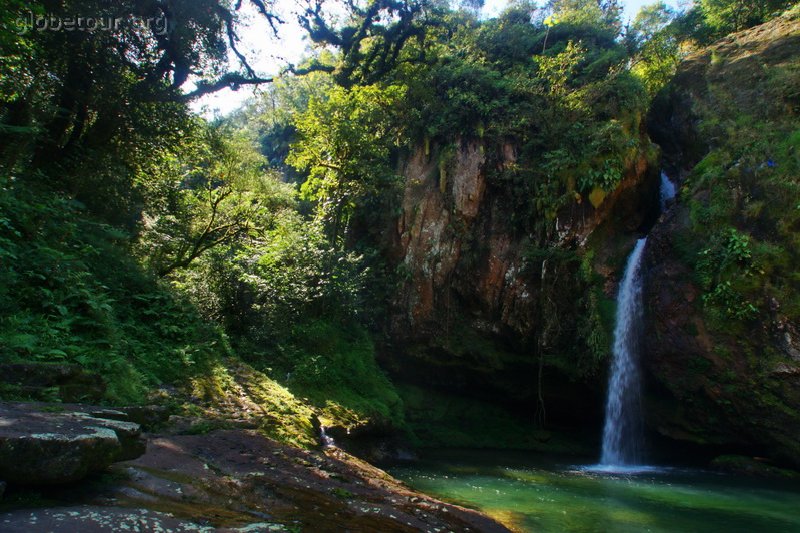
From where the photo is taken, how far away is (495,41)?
19.4 m

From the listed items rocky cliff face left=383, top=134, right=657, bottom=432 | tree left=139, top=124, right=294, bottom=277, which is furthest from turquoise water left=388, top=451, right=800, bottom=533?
tree left=139, top=124, right=294, bottom=277

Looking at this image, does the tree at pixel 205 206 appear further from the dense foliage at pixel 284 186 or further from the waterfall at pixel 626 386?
the waterfall at pixel 626 386

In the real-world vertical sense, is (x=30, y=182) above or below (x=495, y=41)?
below

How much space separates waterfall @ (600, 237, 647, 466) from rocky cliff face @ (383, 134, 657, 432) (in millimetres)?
560

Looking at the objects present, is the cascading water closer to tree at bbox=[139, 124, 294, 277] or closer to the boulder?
tree at bbox=[139, 124, 294, 277]

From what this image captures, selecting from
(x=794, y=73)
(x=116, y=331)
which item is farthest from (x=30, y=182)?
(x=794, y=73)

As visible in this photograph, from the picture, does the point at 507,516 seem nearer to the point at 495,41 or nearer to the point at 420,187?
the point at 420,187

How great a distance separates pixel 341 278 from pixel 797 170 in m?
11.8

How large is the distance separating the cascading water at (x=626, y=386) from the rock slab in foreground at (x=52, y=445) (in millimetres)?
12719

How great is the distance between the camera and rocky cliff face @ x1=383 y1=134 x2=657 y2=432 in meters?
14.3

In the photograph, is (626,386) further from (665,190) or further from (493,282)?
(665,190)

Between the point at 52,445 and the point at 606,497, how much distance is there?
8303 millimetres

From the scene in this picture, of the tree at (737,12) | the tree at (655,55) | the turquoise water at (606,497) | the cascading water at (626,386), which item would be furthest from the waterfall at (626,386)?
the tree at (737,12)

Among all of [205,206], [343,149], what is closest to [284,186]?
[343,149]
